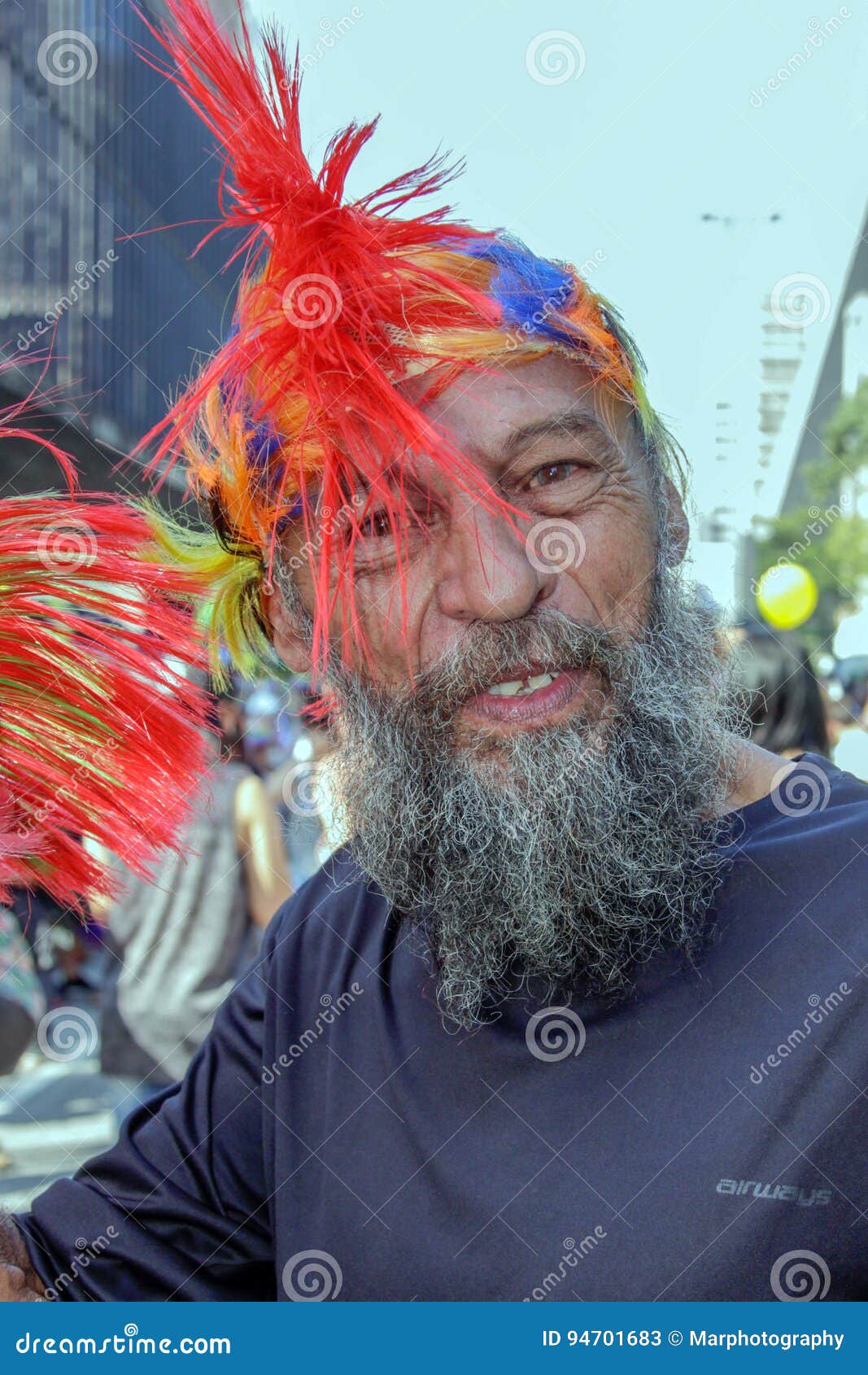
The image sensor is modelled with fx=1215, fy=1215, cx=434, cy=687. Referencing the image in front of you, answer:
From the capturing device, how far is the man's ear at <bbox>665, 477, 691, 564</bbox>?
184 centimetres

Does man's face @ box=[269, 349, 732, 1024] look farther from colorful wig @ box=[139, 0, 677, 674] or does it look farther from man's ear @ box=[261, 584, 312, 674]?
man's ear @ box=[261, 584, 312, 674]

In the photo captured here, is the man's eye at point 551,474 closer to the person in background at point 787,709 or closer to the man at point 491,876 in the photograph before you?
the man at point 491,876

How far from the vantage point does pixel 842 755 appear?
4789 millimetres

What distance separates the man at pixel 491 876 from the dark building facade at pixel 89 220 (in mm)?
5067

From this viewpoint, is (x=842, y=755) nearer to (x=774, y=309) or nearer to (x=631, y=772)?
(x=774, y=309)

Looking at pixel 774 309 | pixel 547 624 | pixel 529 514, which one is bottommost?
pixel 547 624

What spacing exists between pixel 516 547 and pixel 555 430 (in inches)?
8.2

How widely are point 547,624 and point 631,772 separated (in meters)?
0.23

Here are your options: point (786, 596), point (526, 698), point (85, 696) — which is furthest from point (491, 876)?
point (786, 596)

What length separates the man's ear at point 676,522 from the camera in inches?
72.6

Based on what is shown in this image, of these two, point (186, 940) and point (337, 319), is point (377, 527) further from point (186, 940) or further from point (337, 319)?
point (186, 940)

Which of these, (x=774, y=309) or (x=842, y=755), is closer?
(x=774, y=309)

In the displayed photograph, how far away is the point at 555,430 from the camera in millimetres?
1664

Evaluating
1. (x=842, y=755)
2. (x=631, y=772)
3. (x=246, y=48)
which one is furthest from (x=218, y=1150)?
(x=842, y=755)
